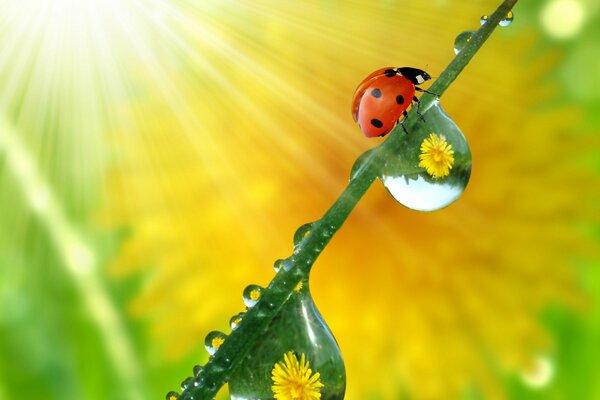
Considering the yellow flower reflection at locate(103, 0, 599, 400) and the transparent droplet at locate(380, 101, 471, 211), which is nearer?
the transparent droplet at locate(380, 101, 471, 211)

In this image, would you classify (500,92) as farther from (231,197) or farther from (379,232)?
(231,197)

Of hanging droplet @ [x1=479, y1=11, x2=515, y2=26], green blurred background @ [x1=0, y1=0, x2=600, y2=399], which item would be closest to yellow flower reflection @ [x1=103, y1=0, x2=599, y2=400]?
green blurred background @ [x1=0, y1=0, x2=600, y2=399]

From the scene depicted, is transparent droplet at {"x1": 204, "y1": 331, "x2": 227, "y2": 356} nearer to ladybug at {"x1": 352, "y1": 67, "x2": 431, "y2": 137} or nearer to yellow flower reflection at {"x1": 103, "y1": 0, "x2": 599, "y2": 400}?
ladybug at {"x1": 352, "y1": 67, "x2": 431, "y2": 137}

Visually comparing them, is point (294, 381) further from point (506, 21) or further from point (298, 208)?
point (298, 208)

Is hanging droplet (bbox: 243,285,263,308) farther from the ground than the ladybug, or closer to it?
closer to it

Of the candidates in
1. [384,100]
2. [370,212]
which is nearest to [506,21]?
[384,100]

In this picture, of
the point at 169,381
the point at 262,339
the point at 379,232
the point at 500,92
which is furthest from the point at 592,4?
the point at 262,339
